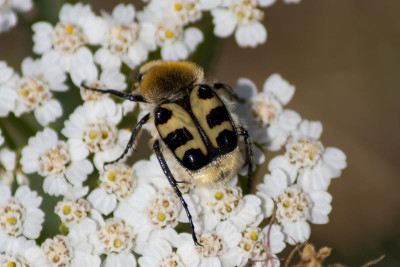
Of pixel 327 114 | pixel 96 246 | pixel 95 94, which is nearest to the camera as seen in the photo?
pixel 96 246

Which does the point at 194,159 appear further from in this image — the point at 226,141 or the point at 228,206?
the point at 228,206

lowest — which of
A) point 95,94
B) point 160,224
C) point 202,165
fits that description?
point 160,224

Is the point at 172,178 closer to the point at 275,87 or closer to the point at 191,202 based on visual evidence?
the point at 191,202

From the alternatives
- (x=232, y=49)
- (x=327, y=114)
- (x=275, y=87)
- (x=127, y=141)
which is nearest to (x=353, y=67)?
(x=327, y=114)

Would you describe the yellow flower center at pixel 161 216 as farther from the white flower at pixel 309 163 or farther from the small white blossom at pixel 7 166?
the small white blossom at pixel 7 166

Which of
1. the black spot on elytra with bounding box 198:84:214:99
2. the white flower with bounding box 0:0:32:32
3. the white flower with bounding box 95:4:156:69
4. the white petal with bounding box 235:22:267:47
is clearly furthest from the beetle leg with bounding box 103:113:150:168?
the white flower with bounding box 0:0:32:32

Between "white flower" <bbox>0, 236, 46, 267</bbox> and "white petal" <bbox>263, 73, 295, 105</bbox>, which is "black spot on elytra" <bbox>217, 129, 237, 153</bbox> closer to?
"white petal" <bbox>263, 73, 295, 105</bbox>

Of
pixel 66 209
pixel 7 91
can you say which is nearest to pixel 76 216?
pixel 66 209
